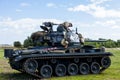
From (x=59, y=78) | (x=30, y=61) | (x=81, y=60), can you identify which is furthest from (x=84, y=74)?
(x=30, y=61)

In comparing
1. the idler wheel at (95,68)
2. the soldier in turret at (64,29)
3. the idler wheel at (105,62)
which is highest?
the soldier in turret at (64,29)

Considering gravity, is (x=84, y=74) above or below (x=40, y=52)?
below

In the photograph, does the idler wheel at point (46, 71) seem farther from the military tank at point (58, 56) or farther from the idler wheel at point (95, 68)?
the idler wheel at point (95, 68)

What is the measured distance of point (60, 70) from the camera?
24.7m

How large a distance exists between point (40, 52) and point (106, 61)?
5620 millimetres

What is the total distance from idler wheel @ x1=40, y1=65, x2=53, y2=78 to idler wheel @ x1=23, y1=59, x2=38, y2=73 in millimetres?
646

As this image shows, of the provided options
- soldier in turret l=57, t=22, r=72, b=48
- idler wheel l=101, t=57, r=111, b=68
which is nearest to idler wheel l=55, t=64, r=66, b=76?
soldier in turret l=57, t=22, r=72, b=48

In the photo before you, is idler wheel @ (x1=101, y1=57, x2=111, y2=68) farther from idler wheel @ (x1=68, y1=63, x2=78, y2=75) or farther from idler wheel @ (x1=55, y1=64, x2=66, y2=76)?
idler wheel @ (x1=55, y1=64, x2=66, y2=76)

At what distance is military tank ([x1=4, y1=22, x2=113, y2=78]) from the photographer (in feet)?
76.1

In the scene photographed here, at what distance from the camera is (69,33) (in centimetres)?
2628

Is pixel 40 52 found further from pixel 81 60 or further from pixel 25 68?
pixel 81 60

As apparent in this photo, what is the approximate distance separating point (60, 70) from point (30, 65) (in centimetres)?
248

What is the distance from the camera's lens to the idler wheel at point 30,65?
897 inches

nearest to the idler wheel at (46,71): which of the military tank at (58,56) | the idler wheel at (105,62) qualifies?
the military tank at (58,56)
